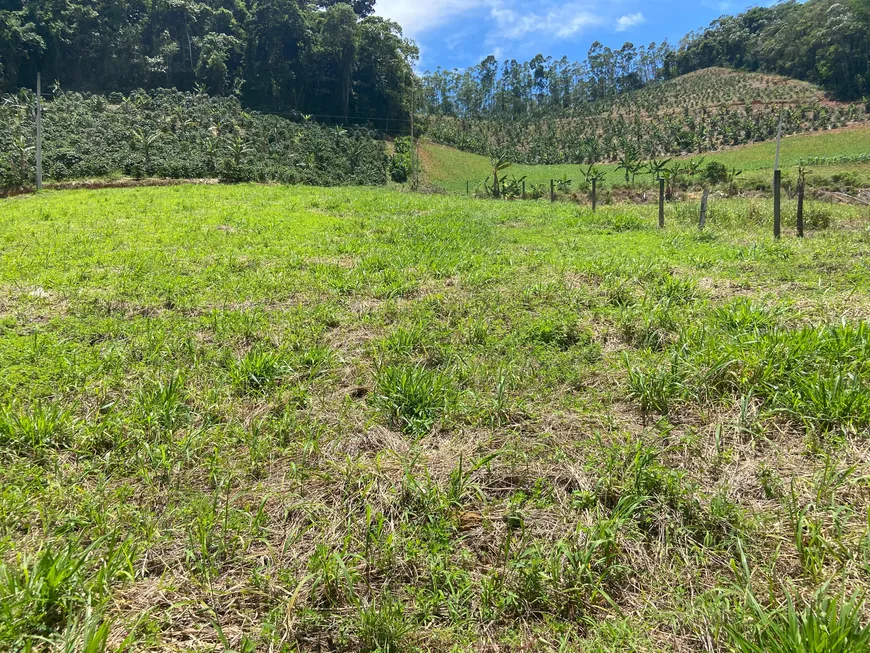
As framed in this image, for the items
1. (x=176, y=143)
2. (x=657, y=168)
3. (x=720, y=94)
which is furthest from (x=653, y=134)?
(x=176, y=143)

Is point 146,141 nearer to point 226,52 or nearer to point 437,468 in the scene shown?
point 226,52

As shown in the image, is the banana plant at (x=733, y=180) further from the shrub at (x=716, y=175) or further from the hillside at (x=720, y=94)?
the hillside at (x=720, y=94)

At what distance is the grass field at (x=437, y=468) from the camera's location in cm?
184

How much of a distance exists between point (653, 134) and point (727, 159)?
14.0m

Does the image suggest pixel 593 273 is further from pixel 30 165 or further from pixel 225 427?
pixel 30 165

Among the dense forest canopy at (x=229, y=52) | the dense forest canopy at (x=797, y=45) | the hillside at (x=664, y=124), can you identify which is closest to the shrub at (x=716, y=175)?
the hillside at (x=664, y=124)

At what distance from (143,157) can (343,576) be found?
32.9 metres

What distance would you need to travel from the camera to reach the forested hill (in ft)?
161

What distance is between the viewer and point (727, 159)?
4881 centimetres

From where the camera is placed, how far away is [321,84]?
2200 inches

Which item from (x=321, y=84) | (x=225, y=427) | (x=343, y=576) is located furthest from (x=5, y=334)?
(x=321, y=84)

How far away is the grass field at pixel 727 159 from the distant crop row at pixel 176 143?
6.44 m

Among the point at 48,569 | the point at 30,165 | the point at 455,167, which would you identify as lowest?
the point at 48,569

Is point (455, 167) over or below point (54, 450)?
over
